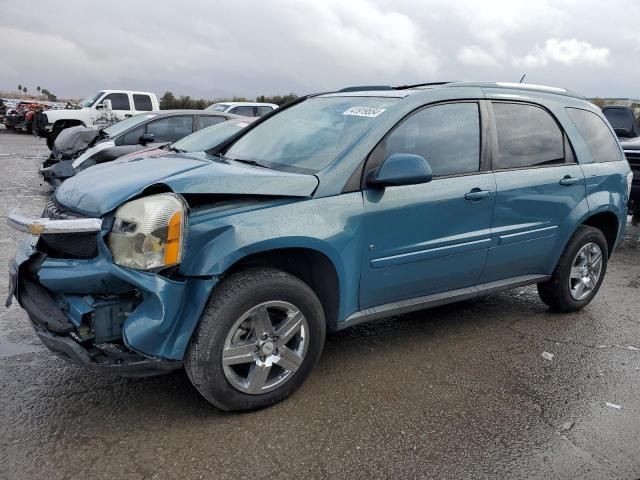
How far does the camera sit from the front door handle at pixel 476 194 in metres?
3.72

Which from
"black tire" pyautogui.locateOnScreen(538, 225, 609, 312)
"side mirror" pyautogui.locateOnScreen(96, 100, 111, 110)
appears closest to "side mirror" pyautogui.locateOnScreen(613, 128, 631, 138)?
"black tire" pyautogui.locateOnScreen(538, 225, 609, 312)

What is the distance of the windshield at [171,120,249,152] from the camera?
624 centimetres

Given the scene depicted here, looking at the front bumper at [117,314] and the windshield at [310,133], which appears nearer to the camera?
the front bumper at [117,314]

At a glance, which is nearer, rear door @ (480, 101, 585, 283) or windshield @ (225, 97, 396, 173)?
windshield @ (225, 97, 396, 173)

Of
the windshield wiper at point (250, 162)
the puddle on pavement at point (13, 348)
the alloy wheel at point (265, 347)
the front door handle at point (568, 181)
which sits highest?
the front door handle at point (568, 181)

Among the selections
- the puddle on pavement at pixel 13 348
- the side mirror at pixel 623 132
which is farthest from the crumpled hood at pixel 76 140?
the side mirror at pixel 623 132

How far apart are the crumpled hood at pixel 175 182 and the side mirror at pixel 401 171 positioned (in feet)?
1.26

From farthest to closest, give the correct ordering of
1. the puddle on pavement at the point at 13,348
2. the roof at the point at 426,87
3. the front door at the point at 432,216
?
the roof at the point at 426,87, the puddle on pavement at the point at 13,348, the front door at the point at 432,216

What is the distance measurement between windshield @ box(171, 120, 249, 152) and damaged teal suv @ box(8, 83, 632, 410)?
2050mm

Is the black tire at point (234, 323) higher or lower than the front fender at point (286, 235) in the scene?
lower

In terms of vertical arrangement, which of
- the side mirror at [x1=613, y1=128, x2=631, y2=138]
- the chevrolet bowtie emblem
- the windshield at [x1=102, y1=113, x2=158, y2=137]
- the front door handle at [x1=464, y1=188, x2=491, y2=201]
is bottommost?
the chevrolet bowtie emblem

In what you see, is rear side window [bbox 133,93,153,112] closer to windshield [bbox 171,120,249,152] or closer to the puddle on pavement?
windshield [bbox 171,120,249,152]

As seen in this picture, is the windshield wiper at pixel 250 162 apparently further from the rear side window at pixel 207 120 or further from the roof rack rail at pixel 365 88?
the rear side window at pixel 207 120

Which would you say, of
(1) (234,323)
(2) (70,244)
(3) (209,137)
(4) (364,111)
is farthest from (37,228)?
(3) (209,137)
